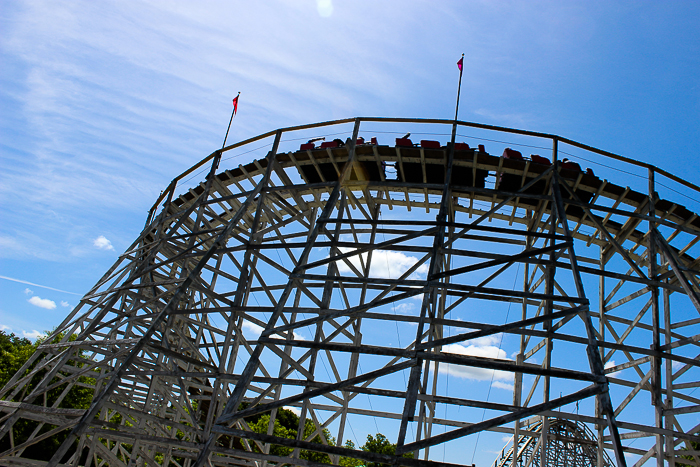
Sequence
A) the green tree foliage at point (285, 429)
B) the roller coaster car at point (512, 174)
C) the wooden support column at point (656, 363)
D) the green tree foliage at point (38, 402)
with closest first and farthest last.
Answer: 1. the wooden support column at point (656, 363)
2. the roller coaster car at point (512, 174)
3. the green tree foliage at point (38, 402)
4. the green tree foliage at point (285, 429)

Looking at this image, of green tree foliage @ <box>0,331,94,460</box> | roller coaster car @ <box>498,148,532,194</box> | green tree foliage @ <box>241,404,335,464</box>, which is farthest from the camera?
green tree foliage @ <box>241,404,335,464</box>

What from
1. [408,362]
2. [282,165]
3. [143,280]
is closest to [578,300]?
[408,362]

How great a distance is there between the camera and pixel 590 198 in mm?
12000

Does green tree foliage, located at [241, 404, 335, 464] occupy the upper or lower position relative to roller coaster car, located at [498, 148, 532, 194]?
lower

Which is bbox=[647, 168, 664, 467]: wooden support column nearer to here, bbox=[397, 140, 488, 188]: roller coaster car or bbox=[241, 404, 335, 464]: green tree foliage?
bbox=[397, 140, 488, 188]: roller coaster car

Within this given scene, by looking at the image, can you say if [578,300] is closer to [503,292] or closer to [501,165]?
[503,292]

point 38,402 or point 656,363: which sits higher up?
point 656,363

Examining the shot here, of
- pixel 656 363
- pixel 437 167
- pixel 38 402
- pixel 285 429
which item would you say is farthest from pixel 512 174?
pixel 285 429

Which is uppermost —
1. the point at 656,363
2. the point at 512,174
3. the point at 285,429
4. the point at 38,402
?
the point at 512,174

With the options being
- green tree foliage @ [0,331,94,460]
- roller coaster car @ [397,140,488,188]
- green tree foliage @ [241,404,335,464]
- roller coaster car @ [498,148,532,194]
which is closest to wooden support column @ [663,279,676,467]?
roller coaster car @ [498,148,532,194]

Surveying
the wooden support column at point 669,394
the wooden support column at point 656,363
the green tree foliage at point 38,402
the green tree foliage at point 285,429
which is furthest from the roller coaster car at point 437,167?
the green tree foliage at point 38,402

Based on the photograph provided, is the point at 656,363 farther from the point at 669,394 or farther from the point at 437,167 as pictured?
the point at 437,167

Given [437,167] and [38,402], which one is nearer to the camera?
[437,167]

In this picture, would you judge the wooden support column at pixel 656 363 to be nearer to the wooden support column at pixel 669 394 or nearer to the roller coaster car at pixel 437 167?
the wooden support column at pixel 669 394
